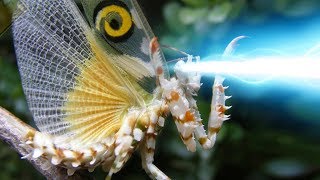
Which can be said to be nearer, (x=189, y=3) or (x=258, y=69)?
(x=258, y=69)

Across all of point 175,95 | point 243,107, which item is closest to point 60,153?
point 175,95

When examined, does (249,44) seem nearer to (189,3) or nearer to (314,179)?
(189,3)

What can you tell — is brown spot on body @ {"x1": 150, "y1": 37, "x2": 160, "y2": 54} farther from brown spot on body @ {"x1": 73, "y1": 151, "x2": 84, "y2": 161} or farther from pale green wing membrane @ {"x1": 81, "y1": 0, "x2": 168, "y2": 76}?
brown spot on body @ {"x1": 73, "y1": 151, "x2": 84, "y2": 161}

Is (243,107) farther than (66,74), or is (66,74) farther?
(243,107)

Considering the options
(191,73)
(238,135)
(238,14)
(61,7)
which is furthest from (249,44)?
(238,135)

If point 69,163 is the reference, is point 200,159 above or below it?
above

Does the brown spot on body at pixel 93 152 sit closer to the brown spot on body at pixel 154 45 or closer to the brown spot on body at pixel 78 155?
the brown spot on body at pixel 78 155

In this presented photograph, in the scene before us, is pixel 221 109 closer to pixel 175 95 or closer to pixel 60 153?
pixel 175 95
